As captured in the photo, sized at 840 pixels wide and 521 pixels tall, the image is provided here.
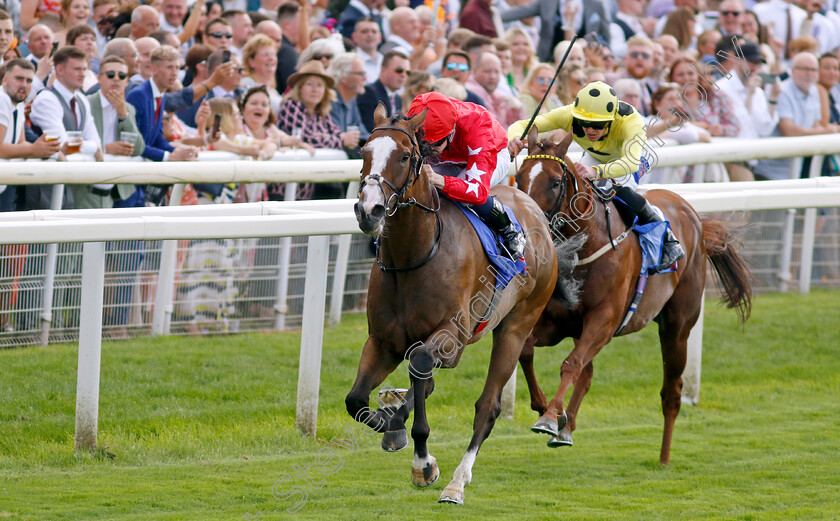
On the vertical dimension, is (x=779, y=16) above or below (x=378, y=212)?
above

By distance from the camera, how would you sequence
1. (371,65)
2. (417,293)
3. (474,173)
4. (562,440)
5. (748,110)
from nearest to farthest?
(417,293) < (474,173) < (562,440) < (371,65) < (748,110)

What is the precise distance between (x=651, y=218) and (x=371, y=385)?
226cm

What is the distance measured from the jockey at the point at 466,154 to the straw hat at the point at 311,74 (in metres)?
3.03

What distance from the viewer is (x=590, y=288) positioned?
6020 millimetres

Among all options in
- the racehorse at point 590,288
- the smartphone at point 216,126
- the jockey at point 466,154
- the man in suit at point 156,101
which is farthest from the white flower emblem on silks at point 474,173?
the smartphone at point 216,126

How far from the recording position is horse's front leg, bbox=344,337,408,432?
4723 mm

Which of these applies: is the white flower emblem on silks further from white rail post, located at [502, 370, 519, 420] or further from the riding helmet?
white rail post, located at [502, 370, 519, 420]

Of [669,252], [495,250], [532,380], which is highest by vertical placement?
[495,250]

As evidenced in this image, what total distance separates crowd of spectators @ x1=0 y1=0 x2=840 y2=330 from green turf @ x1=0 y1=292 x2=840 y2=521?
111 cm

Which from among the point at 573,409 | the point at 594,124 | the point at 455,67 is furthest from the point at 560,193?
the point at 455,67

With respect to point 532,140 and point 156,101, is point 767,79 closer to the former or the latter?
point 532,140

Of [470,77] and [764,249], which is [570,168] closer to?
[470,77]

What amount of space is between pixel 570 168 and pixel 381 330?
155cm

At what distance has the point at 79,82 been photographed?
23.1 feet
